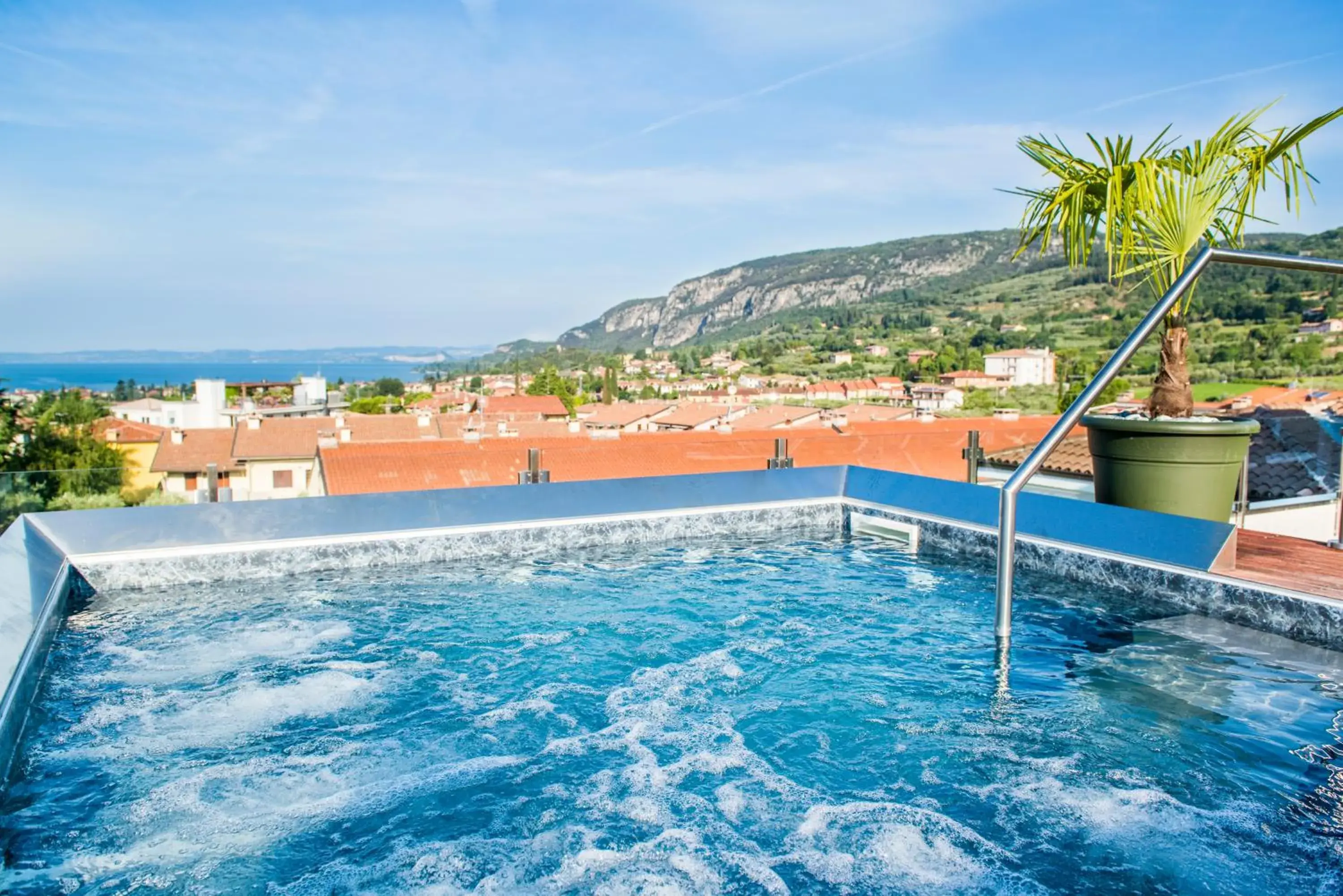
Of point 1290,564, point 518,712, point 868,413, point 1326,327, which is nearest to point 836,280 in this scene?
point 868,413

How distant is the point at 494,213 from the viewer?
33.2m

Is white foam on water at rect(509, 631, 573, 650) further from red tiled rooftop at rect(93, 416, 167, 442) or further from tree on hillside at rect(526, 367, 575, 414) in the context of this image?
tree on hillside at rect(526, 367, 575, 414)

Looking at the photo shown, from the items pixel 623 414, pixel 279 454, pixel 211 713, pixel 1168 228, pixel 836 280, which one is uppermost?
pixel 836 280

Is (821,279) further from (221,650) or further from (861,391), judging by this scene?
(221,650)

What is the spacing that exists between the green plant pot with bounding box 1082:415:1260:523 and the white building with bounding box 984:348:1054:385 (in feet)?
149

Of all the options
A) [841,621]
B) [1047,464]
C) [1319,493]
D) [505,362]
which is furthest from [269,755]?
[505,362]

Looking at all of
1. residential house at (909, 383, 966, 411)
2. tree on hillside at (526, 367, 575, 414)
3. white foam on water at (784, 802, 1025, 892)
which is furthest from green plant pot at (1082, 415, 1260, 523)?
tree on hillside at (526, 367, 575, 414)

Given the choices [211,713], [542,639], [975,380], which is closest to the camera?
[211,713]

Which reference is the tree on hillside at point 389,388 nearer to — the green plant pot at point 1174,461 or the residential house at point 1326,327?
the residential house at point 1326,327

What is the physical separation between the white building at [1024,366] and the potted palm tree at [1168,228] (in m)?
45.3

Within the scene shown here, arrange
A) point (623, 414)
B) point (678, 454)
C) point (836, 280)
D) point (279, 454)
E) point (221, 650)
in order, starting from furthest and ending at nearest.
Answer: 1. point (836, 280)
2. point (623, 414)
3. point (279, 454)
4. point (678, 454)
5. point (221, 650)

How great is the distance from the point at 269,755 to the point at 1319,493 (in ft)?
19.5

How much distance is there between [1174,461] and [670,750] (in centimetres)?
323

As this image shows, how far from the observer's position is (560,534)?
6.67 metres
